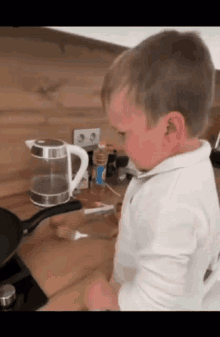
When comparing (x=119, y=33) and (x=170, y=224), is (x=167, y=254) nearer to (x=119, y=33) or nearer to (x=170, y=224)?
(x=170, y=224)

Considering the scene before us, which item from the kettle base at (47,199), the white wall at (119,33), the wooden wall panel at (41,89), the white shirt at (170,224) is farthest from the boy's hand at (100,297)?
the white wall at (119,33)

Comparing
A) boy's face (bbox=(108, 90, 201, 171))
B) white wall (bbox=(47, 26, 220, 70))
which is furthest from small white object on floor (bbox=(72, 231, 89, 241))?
white wall (bbox=(47, 26, 220, 70))

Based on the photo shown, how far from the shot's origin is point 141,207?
473 mm

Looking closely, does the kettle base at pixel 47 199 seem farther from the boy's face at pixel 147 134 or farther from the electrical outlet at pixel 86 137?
the boy's face at pixel 147 134

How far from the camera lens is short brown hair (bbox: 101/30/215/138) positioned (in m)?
0.40

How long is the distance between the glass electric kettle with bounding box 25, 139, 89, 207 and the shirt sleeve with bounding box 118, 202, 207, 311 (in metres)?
0.44

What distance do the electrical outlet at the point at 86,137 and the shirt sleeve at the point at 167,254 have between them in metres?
0.61

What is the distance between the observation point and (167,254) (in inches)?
15.9

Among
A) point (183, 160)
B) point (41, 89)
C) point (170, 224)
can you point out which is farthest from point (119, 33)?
point (170, 224)

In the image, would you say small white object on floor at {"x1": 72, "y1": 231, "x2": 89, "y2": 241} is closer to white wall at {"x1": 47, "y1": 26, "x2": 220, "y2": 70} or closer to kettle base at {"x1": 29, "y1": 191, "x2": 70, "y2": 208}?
kettle base at {"x1": 29, "y1": 191, "x2": 70, "y2": 208}

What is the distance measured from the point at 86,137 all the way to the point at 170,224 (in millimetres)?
674

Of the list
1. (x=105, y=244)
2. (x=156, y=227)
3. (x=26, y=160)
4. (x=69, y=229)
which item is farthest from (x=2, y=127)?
(x=156, y=227)

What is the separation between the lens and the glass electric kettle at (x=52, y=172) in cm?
75
